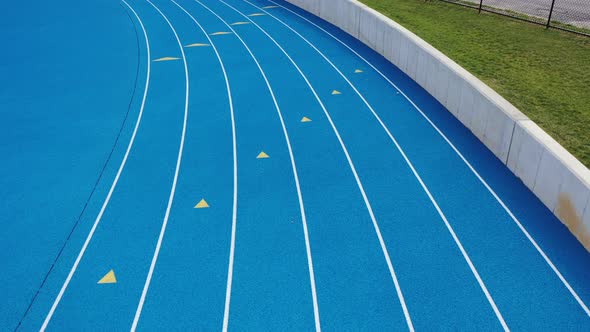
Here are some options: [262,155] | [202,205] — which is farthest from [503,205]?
[202,205]

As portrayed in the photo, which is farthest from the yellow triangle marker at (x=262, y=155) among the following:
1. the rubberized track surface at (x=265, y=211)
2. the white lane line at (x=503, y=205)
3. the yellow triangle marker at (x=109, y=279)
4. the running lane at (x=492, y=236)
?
the white lane line at (x=503, y=205)

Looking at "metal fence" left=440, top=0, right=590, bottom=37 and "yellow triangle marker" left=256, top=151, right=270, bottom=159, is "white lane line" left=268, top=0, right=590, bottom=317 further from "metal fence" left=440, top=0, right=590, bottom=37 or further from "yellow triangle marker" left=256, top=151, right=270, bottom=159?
"metal fence" left=440, top=0, right=590, bottom=37

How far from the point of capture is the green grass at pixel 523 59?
852cm

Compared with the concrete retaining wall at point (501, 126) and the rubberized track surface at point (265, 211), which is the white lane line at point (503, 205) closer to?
the rubberized track surface at point (265, 211)

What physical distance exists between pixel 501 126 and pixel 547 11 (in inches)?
416

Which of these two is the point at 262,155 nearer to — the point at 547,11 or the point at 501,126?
the point at 501,126

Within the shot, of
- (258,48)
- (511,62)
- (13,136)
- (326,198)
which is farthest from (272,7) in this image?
(326,198)

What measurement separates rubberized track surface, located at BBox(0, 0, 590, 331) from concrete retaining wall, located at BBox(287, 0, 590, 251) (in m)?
0.25

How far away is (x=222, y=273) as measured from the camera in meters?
6.28

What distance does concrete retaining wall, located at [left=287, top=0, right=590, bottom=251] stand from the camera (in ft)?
21.0

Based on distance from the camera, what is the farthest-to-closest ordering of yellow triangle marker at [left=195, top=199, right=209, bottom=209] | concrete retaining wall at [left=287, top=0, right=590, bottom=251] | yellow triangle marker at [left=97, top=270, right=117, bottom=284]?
yellow triangle marker at [left=195, top=199, right=209, bottom=209], concrete retaining wall at [left=287, top=0, right=590, bottom=251], yellow triangle marker at [left=97, top=270, right=117, bottom=284]

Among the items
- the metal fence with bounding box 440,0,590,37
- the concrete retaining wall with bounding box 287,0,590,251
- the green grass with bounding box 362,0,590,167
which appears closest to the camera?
the concrete retaining wall with bounding box 287,0,590,251

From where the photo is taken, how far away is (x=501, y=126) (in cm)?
795

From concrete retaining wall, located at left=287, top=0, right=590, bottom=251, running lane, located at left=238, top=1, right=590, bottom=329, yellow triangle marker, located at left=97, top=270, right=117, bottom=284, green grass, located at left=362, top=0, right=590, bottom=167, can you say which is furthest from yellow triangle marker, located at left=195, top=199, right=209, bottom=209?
green grass, located at left=362, top=0, right=590, bottom=167
